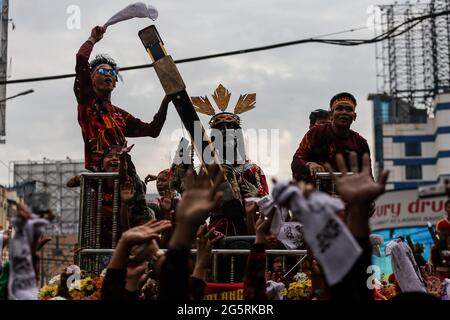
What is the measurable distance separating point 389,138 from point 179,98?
76364 mm

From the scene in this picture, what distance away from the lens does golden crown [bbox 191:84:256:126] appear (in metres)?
9.02

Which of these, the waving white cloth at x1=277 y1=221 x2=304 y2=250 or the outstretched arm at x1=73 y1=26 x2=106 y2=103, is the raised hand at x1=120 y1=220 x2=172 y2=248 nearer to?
the waving white cloth at x1=277 y1=221 x2=304 y2=250

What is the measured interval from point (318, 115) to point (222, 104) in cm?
101

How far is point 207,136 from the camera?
8.18 meters

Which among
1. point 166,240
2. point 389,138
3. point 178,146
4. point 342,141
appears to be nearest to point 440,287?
point 342,141

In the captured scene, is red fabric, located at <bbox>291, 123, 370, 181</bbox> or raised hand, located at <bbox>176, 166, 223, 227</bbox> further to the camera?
red fabric, located at <bbox>291, 123, 370, 181</bbox>

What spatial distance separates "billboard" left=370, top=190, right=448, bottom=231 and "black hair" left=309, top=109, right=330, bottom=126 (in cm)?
4920

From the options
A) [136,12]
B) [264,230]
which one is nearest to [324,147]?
[136,12]

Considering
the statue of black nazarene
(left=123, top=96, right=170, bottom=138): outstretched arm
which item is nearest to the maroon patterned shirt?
(left=123, top=96, right=170, bottom=138): outstretched arm

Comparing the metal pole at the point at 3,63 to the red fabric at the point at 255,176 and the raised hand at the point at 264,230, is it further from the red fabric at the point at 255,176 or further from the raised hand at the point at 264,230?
the raised hand at the point at 264,230

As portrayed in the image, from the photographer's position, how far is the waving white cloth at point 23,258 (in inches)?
147

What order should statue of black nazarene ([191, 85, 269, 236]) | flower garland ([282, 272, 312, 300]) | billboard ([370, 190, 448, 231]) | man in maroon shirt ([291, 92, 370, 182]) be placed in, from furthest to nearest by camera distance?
billboard ([370, 190, 448, 231]), statue of black nazarene ([191, 85, 269, 236]), man in maroon shirt ([291, 92, 370, 182]), flower garland ([282, 272, 312, 300])

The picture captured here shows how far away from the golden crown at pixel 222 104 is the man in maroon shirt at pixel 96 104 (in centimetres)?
86
